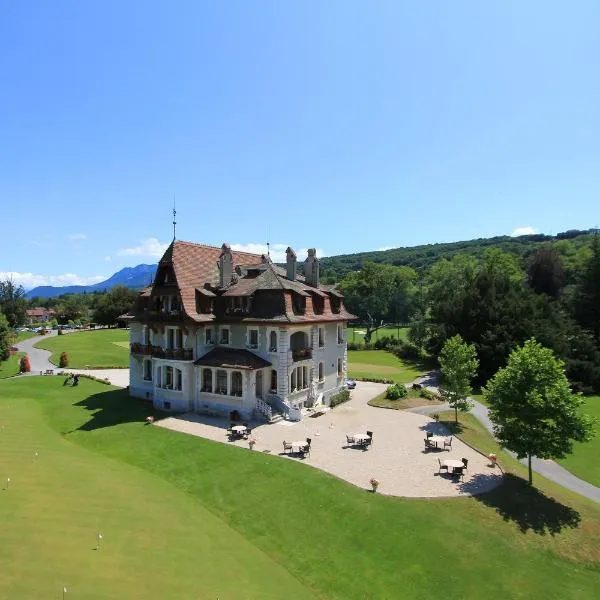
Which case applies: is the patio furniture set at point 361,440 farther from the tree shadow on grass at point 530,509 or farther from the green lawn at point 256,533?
the tree shadow on grass at point 530,509

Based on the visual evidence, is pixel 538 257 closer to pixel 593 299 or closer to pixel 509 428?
pixel 593 299

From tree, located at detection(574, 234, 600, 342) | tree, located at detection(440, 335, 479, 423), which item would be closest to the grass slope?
tree, located at detection(440, 335, 479, 423)

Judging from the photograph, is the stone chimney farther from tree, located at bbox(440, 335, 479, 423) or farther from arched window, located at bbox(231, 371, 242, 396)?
tree, located at bbox(440, 335, 479, 423)

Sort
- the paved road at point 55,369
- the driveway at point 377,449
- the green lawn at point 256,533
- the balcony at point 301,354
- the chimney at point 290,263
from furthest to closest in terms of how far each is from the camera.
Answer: the paved road at point 55,369, the chimney at point 290,263, the balcony at point 301,354, the driveway at point 377,449, the green lawn at point 256,533

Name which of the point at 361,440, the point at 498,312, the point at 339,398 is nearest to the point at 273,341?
the point at 339,398

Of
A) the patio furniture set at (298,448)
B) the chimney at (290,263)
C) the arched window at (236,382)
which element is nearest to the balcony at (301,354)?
the arched window at (236,382)

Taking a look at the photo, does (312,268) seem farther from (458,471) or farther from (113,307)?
(113,307)
